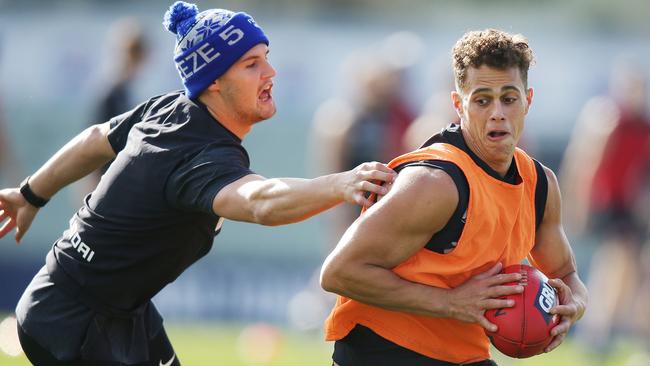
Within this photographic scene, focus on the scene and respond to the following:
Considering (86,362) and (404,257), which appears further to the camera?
(86,362)

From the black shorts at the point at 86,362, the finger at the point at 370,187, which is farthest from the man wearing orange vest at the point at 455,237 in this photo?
the black shorts at the point at 86,362

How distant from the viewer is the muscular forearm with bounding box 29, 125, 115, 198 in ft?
18.9

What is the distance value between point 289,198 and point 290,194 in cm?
2

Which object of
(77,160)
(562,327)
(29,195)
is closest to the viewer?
(562,327)

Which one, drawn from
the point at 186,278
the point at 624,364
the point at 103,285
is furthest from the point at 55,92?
the point at 103,285

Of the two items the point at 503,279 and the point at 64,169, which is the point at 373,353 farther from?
the point at 64,169

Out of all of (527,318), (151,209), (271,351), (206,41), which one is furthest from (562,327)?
(271,351)

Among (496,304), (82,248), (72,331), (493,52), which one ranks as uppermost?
(493,52)

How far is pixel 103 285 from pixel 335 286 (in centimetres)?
106

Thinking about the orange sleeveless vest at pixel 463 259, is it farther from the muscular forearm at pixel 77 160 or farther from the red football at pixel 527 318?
the muscular forearm at pixel 77 160

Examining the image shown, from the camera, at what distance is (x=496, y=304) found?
16.0ft

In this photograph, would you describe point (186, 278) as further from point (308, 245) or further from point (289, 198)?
point (289, 198)

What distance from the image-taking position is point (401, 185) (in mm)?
4766

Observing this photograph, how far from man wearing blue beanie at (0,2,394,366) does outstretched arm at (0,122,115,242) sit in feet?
0.42
